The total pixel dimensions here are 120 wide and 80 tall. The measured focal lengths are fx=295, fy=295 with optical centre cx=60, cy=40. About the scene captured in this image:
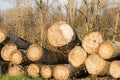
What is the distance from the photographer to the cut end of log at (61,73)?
8531 mm

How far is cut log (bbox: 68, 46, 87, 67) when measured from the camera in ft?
27.6

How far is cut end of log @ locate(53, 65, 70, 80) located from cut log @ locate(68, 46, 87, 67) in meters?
0.28

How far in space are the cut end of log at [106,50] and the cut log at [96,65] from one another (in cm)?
26

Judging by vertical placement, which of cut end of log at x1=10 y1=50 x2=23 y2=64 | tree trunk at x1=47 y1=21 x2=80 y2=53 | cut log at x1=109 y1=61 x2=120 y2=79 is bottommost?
cut log at x1=109 y1=61 x2=120 y2=79

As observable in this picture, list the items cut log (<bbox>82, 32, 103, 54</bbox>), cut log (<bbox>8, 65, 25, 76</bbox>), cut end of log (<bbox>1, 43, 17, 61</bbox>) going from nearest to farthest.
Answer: cut log (<bbox>82, 32, 103, 54</bbox>)
cut log (<bbox>8, 65, 25, 76</bbox>)
cut end of log (<bbox>1, 43, 17, 61</bbox>)

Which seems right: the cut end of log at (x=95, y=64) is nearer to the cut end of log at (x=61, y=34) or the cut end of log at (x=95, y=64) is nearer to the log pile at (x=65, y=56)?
the log pile at (x=65, y=56)

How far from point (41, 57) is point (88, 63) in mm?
1462

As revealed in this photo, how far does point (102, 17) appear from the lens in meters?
23.4

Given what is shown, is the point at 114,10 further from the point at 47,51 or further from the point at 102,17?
the point at 47,51

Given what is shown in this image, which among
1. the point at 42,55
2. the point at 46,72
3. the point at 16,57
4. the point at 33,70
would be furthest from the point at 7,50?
the point at 46,72

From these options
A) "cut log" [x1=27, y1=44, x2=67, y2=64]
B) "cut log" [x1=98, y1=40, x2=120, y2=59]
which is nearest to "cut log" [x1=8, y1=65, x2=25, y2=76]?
"cut log" [x1=27, y1=44, x2=67, y2=64]

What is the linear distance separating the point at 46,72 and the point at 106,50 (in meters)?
1.96

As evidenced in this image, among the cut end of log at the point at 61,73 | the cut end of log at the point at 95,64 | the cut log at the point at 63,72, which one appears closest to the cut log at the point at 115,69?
the cut end of log at the point at 95,64

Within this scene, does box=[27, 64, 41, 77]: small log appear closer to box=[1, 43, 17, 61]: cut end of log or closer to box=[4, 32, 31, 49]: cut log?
box=[1, 43, 17, 61]: cut end of log
